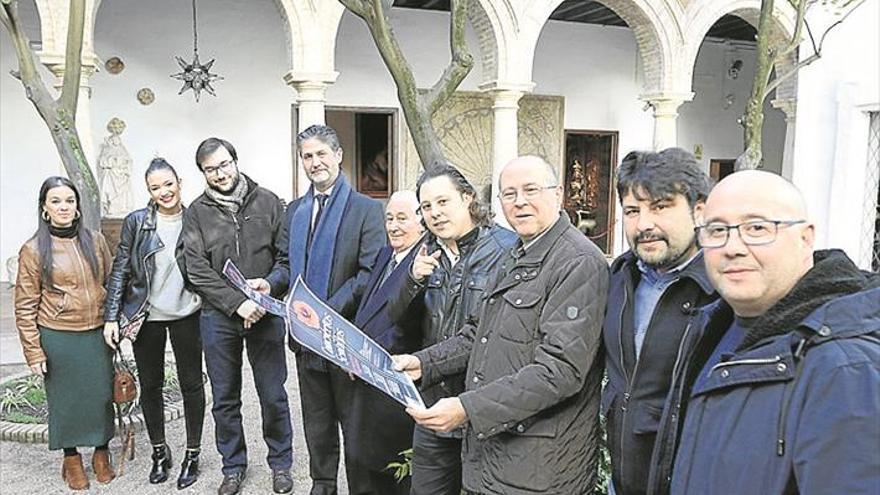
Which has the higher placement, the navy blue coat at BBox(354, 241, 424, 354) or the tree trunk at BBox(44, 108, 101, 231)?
the tree trunk at BBox(44, 108, 101, 231)

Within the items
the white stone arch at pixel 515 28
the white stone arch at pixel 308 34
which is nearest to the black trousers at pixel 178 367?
the white stone arch at pixel 308 34

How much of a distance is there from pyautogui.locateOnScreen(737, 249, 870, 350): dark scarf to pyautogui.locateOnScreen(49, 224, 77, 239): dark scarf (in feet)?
10.7

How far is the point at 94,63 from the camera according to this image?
23.4 feet

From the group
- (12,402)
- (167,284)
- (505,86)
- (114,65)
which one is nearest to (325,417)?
(167,284)

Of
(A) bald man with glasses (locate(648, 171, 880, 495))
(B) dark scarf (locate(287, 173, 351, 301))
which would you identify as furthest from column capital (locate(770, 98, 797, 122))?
(A) bald man with glasses (locate(648, 171, 880, 495))

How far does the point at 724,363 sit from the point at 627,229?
0.59 metres

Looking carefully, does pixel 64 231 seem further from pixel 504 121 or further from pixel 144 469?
pixel 504 121

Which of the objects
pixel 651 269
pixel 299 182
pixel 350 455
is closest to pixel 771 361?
pixel 651 269

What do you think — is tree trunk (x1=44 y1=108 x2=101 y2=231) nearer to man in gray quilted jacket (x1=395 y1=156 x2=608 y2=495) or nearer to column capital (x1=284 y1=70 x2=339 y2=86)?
man in gray quilted jacket (x1=395 y1=156 x2=608 y2=495)

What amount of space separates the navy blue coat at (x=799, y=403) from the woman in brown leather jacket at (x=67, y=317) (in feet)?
10.2

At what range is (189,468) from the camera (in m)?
3.68

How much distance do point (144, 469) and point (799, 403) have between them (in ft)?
12.4

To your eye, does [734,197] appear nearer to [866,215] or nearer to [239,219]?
[239,219]

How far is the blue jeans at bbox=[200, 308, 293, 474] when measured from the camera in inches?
133
